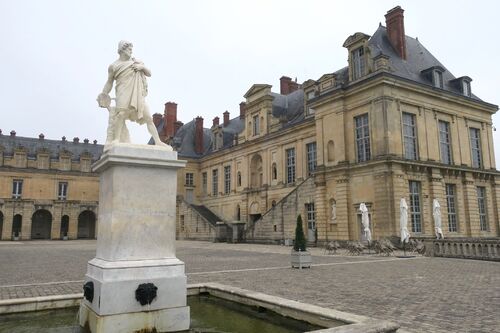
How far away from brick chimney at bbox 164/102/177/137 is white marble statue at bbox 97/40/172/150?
4438 cm

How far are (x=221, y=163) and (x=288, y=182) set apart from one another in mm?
11212

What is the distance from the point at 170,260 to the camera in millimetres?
5441

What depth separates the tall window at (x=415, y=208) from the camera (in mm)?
22972

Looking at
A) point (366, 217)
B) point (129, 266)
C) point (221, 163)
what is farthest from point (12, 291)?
point (221, 163)

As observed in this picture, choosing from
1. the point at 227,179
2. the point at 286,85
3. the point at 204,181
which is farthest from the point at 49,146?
the point at 286,85

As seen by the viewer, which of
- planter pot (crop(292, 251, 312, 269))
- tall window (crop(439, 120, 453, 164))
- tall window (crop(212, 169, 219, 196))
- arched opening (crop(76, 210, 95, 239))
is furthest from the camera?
arched opening (crop(76, 210, 95, 239))

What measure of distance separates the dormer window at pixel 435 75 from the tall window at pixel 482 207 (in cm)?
757

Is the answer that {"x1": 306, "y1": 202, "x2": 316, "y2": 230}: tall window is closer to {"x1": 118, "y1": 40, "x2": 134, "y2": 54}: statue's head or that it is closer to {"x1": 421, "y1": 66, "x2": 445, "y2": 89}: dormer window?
{"x1": 421, "y1": 66, "x2": 445, "y2": 89}: dormer window

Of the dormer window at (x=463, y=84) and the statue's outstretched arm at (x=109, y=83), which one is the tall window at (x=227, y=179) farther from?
the statue's outstretched arm at (x=109, y=83)

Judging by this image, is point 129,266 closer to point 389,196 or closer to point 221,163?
point 389,196

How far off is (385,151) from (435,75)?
25.1 ft

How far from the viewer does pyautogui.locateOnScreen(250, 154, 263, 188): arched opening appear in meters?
37.7

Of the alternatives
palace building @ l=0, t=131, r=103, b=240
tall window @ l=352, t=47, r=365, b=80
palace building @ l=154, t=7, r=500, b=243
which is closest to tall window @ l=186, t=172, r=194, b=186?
palace building @ l=0, t=131, r=103, b=240

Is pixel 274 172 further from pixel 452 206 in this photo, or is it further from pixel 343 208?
pixel 452 206
